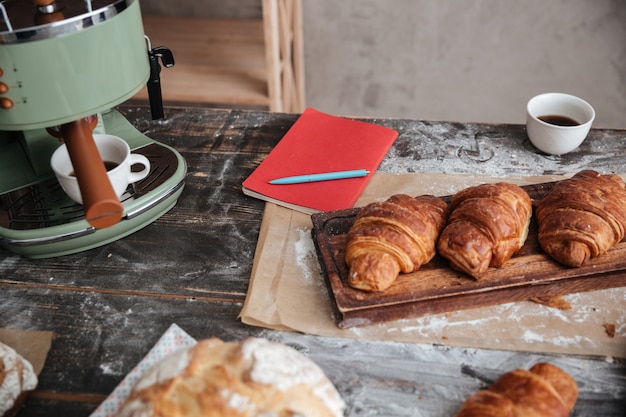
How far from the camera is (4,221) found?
110 centimetres

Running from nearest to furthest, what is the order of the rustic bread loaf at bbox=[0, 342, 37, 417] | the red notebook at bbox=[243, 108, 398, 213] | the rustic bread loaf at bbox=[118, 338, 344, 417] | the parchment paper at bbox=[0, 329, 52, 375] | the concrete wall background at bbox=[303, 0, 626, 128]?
the rustic bread loaf at bbox=[118, 338, 344, 417], the rustic bread loaf at bbox=[0, 342, 37, 417], the parchment paper at bbox=[0, 329, 52, 375], the red notebook at bbox=[243, 108, 398, 213], the concrete wall background at bbox=[303, 0, 626, 128]

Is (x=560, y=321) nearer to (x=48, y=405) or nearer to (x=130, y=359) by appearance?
(x=130, y=359)

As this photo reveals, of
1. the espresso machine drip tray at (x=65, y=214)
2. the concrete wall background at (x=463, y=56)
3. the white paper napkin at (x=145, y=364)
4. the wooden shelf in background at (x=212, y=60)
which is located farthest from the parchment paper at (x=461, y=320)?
the concrete wall background at (x=463, y=56)

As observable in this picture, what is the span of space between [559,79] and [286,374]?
2342 mm

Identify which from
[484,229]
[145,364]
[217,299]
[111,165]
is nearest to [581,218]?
[484,229]

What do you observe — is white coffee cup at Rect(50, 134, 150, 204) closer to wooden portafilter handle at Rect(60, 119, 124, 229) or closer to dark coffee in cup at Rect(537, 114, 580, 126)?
wooden portafilter handle at Rect(60, 119, 124, 229)

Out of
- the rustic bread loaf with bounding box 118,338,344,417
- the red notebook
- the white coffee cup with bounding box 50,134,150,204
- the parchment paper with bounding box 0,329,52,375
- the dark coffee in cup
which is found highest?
the white coffee cup with bounding box 50,134,150,204

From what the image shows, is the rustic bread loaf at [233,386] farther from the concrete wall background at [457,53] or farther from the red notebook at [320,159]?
the concrete wall background at [457,53]

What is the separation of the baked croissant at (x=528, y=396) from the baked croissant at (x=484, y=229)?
0.22 m

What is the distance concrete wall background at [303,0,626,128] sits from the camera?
2.48 metres

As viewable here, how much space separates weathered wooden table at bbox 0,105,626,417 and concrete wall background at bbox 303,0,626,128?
115 centimetres

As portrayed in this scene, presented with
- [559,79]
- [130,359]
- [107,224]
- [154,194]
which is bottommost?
[559,79]

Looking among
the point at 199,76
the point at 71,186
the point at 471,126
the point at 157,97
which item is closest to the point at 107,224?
the point at 71,186

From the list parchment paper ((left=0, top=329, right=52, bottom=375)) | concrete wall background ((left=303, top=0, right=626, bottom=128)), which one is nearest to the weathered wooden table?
parchment paper ((left=0, top=329, right=52, bottom=375))
